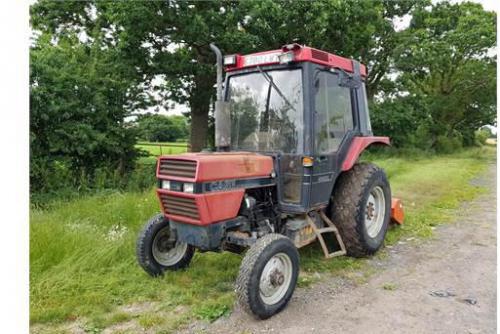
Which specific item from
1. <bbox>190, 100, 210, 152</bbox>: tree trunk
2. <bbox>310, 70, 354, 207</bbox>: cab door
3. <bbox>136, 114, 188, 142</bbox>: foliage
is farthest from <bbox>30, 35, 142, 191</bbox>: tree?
<bbox>310, 70, 354, 207</bbox>: cab door

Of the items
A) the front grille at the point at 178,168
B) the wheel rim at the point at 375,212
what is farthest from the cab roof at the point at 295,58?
the wheel rim at the point at 375,212

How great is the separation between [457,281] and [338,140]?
187cm

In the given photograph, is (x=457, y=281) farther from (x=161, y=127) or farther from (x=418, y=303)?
(x=161, y=127)

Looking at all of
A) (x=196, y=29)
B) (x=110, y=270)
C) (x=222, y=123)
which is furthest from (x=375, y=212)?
(x=196, y=29)

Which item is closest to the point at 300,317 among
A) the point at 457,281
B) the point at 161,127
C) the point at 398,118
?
the point at 457,281

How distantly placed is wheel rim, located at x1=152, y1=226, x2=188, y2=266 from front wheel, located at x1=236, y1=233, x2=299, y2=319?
3.89 feet

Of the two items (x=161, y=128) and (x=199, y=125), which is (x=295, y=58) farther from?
(x=199, y=125)

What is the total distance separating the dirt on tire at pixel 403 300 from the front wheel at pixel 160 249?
1.02m

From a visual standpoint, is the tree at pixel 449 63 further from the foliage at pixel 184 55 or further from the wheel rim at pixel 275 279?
the wheel rim at pixel 275 279

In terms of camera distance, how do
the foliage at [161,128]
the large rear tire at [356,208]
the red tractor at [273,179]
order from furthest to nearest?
1. the foliage at [161,128]
2. the large rear tire at [356,208]
3. the red tractor at [273,179]

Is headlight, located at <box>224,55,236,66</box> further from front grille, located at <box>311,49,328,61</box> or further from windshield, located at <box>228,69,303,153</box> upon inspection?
front grille, located at <box>311,49,328,61</box>

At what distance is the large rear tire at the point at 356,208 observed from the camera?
4.76 meters

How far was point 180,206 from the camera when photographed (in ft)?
12.6

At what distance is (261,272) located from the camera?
11.4 feet
